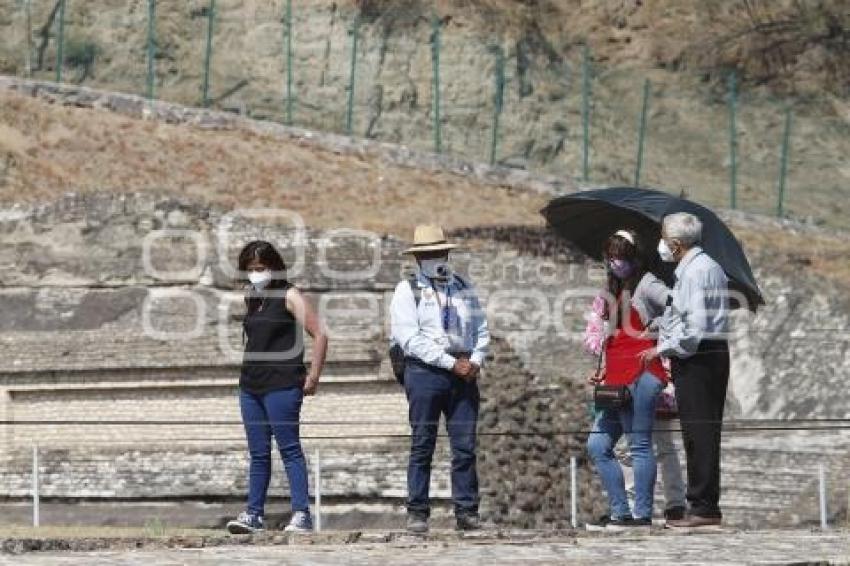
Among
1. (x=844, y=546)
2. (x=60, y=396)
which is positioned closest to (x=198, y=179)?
(x=60, y=396)

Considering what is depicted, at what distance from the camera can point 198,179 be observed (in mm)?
40812

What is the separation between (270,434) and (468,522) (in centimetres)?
136

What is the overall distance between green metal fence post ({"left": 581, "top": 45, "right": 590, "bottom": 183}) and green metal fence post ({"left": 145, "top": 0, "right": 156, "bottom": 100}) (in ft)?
26.7

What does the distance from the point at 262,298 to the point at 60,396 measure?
11.1m

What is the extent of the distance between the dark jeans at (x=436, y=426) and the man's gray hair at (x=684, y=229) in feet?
4.83

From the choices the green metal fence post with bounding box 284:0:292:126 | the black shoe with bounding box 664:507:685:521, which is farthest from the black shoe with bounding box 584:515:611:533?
the green metal fence post with bounding box 284:0:292:126

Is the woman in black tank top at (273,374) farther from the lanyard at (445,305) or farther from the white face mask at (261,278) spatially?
the lanyard at (445,305)

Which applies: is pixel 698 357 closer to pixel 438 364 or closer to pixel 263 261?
pixel 438 364

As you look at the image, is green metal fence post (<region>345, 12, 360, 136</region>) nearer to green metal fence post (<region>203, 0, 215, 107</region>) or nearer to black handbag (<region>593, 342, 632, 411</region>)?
Answer: green metal fence post (<region>203, 0, 215, 107</region>)

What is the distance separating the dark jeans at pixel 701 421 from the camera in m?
13.4

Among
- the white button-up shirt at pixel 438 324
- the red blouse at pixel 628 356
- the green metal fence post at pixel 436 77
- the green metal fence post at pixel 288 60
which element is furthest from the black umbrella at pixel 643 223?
the green metal fence post at pixel 288 60

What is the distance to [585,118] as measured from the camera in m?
42.3

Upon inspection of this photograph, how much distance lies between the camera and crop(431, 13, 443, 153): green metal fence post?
44031 mm

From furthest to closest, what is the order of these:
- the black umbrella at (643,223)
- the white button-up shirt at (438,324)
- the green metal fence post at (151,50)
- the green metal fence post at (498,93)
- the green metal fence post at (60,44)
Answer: the green metal fence post at (498,93)
the green metal fence post at (60,44)
the green metal fence post at (151,50)
the black umbrella at (643,223)
the white button-up shirt at (438,324)
